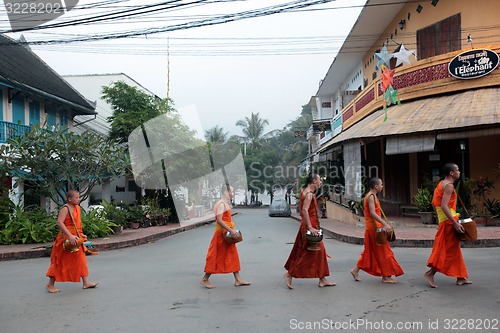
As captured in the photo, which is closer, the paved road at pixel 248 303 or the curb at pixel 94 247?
the paved road at pixel 248 303

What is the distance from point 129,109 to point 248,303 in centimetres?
1902

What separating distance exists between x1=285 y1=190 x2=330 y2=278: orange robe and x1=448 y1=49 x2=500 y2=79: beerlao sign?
1024 centimetres

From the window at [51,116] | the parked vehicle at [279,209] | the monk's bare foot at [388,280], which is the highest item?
the window at [51,116]

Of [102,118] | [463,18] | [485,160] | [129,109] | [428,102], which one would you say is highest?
[463,18]

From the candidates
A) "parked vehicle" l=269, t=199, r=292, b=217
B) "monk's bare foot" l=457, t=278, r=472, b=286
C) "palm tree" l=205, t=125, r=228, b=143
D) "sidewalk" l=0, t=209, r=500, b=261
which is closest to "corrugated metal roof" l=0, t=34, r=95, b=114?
"sidewalk" l=0, t=209, r=500, b=261

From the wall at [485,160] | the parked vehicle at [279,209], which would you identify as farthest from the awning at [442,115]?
the parked vehicle at [279,209]

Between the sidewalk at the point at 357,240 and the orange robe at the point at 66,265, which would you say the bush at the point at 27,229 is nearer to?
the sidewalk at the point at 357,240

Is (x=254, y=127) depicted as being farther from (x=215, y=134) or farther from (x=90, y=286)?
(x=90, y=286)

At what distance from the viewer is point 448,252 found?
21.2 feet

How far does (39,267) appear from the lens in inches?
381

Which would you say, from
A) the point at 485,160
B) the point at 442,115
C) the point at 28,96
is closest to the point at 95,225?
the point at 28,96

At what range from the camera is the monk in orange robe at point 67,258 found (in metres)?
6.91

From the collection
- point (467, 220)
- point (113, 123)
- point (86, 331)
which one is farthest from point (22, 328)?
point (113, 123)

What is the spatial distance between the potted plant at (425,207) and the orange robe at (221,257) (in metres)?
8.81
